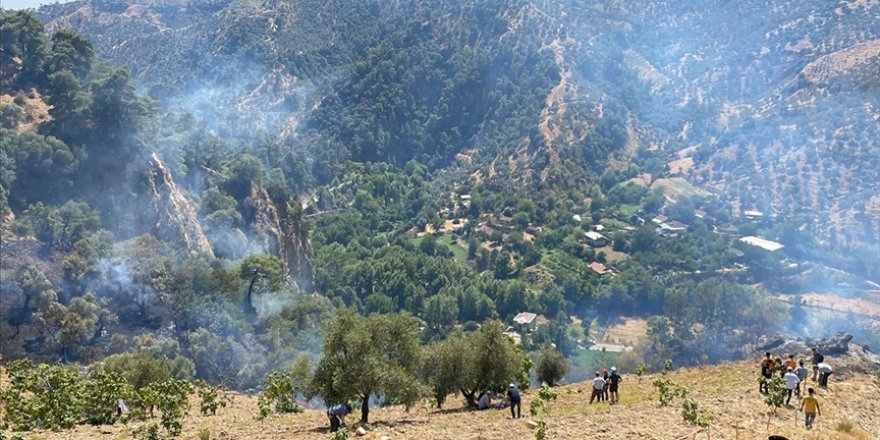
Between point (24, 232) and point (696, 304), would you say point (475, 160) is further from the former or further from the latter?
point (24, 232)

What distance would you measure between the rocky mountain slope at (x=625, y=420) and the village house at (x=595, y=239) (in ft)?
228

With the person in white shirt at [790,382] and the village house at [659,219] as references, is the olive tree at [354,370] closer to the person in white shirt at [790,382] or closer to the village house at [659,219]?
the person in white shirt at [790,382]

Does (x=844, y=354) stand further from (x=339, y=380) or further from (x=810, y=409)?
(x=339, y=380)

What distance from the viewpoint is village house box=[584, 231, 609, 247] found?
103688 mm

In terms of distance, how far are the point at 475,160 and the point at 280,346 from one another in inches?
3446

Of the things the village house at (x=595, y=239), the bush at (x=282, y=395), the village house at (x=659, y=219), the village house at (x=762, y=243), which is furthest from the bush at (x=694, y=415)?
the village house at (x=659, y=219)

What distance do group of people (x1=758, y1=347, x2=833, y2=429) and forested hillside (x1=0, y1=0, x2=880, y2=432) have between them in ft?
36.0

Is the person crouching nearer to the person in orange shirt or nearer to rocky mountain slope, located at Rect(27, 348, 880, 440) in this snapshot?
rocky mountain slope, located at Rect(27, 348, 880, 440)

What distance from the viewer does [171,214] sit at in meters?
59.2

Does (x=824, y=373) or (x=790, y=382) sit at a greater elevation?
(x=824, y=373)

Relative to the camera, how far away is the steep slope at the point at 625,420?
2394 centimetres

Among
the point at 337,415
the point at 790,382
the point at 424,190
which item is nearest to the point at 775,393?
the point at 790,382

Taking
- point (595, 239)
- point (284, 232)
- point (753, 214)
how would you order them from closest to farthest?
point (284, 232) → point (595, 239) → point (753, 214)

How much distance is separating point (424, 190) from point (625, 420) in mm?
104659
